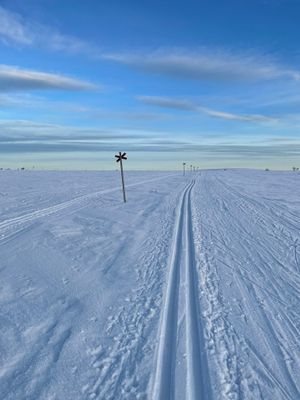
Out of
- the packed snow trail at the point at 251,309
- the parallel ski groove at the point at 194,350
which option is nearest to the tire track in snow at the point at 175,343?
the parallel ski groove at the point at 194,350

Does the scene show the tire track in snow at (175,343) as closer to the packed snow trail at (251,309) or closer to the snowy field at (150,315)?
the snowy field at (150,315)

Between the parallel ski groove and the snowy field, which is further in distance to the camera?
the snowy field

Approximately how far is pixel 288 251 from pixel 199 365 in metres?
6.00

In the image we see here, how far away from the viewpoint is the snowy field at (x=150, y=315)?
3885 millimetres

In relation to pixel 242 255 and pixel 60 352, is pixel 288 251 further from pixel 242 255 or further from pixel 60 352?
pixel 60 352

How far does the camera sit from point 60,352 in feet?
14.8

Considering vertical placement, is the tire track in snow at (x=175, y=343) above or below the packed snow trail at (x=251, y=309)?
above

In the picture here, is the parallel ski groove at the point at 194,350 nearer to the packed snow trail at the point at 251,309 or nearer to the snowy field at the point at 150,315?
the snowy field at the point at 150,315

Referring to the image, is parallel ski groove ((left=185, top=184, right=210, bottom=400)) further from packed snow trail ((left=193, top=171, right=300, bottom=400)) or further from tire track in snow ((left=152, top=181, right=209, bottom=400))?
packed snow trail ((left=193, top=171, right=300, bottom=400))

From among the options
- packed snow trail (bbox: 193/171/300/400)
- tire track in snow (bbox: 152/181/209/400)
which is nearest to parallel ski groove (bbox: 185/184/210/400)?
tire track in snow (bbox: 152/181/209/400)

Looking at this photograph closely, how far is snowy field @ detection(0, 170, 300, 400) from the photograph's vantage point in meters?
3.88

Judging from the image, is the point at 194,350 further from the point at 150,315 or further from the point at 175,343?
the point at 150,315

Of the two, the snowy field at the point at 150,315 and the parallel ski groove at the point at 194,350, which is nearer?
the parallel ski groove at the point at 194,350

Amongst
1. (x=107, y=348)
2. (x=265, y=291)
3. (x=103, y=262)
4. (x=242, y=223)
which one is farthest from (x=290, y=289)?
(x=242, y=223)
